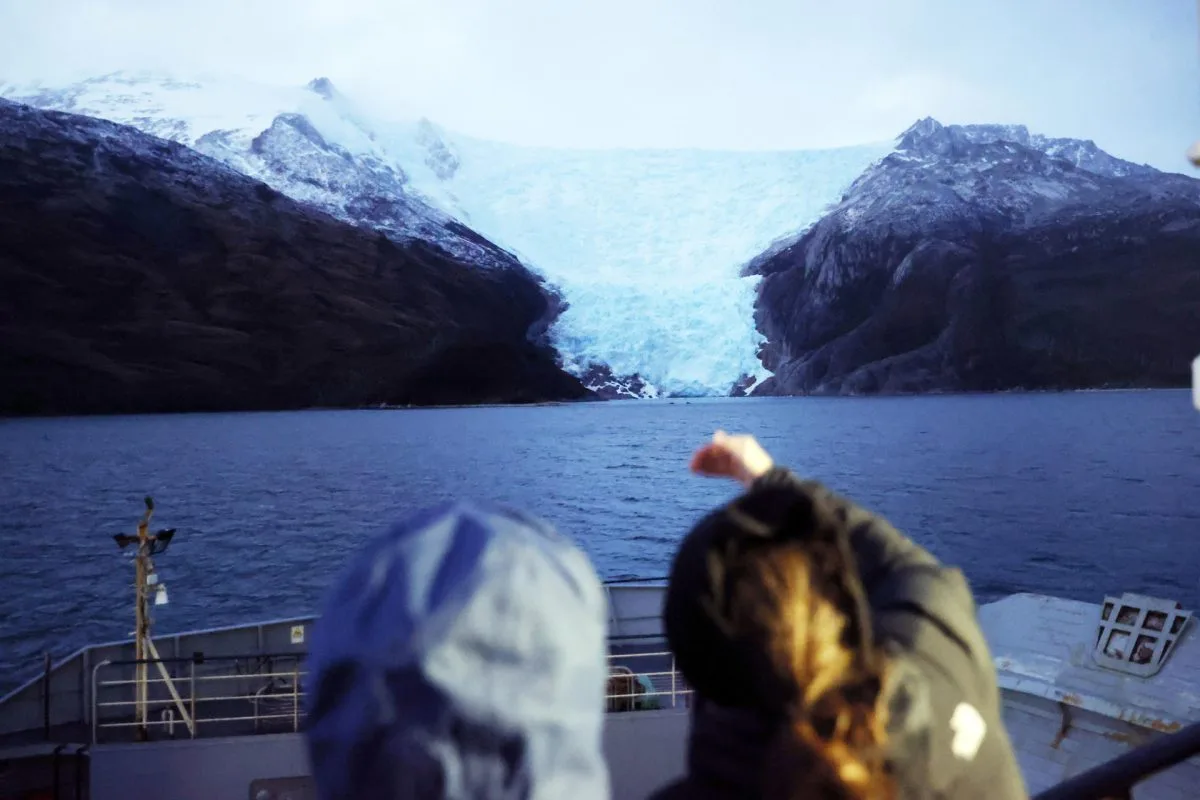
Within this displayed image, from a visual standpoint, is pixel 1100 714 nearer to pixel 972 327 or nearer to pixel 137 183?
pixel 137 183

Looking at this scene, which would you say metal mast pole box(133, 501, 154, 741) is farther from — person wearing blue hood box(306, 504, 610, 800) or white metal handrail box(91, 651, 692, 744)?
person wearing blue hood box(306, 504, 610, 800)

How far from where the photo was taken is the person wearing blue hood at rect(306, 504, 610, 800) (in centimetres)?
42

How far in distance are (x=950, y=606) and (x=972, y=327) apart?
146ft

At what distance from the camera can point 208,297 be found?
1261 inches

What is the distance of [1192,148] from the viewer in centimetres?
136

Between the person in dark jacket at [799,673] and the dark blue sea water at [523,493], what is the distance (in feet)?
31.4

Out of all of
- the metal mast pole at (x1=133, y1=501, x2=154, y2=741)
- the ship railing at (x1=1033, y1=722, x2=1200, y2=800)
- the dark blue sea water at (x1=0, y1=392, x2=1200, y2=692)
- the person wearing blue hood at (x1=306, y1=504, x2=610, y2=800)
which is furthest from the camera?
the dark blue sea water at (x1=0, y1=392, x2=1200, y2=692)

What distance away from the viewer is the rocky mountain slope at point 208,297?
28828 millimetres

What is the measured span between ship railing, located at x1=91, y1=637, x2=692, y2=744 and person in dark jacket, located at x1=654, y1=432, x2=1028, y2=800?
17.9 ft

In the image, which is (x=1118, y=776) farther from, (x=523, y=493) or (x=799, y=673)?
(x=523, y=493)

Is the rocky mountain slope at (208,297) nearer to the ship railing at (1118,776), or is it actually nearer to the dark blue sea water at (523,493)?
the dark blue sea water at (523,493)

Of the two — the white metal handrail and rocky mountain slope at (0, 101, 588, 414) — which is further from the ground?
rocky mountain slope at (0, 101, 588, 414)

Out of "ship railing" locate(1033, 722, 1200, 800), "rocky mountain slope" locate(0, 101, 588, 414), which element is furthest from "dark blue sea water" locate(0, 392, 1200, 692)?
"ship railing" locate(1033, 722, 1200, 800)

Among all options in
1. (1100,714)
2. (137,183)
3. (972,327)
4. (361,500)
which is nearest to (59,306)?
(137,183)
